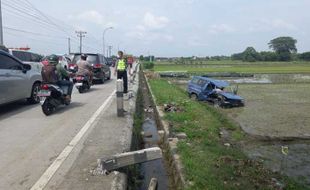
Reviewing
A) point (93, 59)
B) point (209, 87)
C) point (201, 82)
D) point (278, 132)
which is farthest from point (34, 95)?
point (201, 82)

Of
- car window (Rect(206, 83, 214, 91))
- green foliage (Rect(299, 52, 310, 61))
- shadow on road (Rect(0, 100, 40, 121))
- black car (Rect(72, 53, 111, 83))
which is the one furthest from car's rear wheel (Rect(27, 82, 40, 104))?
green foliage (Rect(299, 52, 310, 61))

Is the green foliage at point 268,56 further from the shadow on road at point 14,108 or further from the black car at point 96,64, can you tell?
the shadow on road at point 14,108

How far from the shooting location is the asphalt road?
6027mm

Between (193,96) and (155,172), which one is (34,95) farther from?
(193,96)

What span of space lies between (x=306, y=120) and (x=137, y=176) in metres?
9.96

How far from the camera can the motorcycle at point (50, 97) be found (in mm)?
11203

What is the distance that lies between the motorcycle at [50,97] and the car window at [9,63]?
135cm

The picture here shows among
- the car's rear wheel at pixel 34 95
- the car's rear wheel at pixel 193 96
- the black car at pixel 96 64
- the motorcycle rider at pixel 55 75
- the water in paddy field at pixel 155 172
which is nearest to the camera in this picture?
the water in paddy field at pixel 155 172

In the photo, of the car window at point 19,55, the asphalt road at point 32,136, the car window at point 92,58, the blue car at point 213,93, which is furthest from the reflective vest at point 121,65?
the car window at point 19,55

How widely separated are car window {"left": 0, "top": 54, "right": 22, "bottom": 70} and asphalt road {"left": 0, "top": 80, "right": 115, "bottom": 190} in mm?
1383

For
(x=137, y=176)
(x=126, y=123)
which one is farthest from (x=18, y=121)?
(x=137, y=176)

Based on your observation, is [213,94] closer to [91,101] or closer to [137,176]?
[91,101]

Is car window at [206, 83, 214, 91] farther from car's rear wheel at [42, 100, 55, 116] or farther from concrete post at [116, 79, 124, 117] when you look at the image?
car's rear wheel at [42, 100, 55, 116]

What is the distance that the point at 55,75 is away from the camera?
1204 cm
